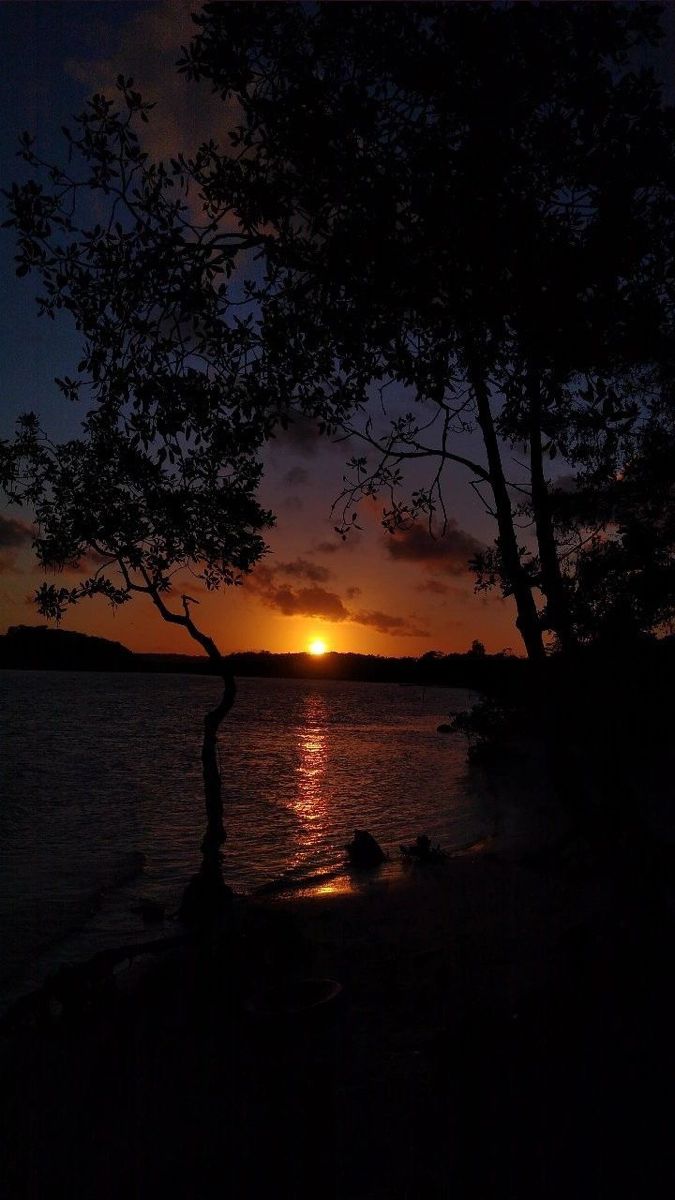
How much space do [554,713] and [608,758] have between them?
1483 mm

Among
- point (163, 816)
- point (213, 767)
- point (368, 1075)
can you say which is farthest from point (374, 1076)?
point (163, 816)

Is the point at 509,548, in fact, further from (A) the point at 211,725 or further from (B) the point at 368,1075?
(A) the point at 211,725

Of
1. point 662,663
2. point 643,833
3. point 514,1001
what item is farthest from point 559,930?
point 662,663

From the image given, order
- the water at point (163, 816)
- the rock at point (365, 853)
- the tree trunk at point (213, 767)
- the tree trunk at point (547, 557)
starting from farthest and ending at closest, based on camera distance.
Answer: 1. the rock at point (365, 853)
2. the tree trunk at point (213, 767)
3. the water at point (163, 816)
4. the tree trunk at point (547, 557)

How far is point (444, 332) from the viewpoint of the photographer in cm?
830

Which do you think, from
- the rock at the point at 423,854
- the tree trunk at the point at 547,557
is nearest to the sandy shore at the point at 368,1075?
the tree trunk at the point at 547,557

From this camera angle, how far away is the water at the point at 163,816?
55.9 feet

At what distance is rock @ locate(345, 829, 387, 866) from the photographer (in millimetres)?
20406

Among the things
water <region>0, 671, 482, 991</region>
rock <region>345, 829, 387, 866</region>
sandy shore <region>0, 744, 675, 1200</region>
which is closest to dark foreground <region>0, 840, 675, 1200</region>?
sandy shore <region>0, 744, 675, 1200</region>

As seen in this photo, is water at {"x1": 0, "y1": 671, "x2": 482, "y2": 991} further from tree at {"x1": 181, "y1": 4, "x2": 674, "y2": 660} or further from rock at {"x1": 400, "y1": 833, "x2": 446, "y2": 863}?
tree at {"x1": 181, "y1": 4, "x2": 674, "y2": 660}

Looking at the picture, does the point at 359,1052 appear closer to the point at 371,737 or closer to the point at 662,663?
the point at 662,663

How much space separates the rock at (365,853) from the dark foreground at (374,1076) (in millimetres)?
9578

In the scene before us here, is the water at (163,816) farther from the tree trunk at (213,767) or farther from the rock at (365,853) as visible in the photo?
the tree trunk at (213,767)

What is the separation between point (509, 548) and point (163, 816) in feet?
77.3
